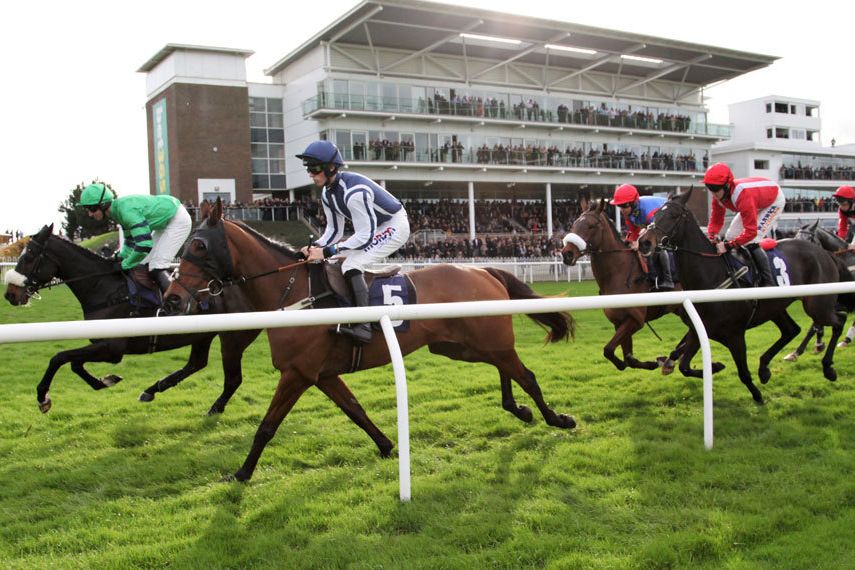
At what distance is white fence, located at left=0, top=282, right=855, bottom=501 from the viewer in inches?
99.0

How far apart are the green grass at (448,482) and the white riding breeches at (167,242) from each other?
103cm

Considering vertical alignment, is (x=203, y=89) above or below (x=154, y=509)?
above

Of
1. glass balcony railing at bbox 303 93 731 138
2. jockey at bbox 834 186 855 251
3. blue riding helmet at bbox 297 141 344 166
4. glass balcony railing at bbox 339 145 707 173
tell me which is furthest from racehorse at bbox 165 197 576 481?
glass balcony railing at bbox 303 93 731 138

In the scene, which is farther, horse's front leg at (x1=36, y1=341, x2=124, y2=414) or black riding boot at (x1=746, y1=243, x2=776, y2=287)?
black riding boot at (x1=746, y1=243, x2=776, y2=287)

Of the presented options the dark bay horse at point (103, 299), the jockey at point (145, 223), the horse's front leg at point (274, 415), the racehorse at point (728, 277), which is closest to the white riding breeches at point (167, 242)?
the jockey at point (145, 223)

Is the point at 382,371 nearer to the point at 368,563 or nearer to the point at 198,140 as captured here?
the point at 368,563

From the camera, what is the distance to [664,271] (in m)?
6.12

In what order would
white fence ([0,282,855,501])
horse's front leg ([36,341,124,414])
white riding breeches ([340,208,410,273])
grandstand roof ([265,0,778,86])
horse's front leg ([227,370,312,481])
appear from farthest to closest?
grandstand roof ([265,0,778,86])
horse's front leg ([36,341,124,414])
white riding breeches ([340,208,410,273])
horse's front leg ([227,370,312,481])
white fence ([0,282,855,501])

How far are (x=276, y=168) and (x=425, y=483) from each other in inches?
1299

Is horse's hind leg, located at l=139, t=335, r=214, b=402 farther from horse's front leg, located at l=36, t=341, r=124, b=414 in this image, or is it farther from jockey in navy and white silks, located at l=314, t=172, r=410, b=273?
jockey in navy and white silks, located at l=314, t=172, r=410, b=273

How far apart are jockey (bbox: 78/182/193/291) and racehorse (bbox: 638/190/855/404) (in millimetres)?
3477

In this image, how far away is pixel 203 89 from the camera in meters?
33.7

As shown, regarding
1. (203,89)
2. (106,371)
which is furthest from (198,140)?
(106,371)

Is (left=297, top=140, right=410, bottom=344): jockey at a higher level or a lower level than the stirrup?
higher
